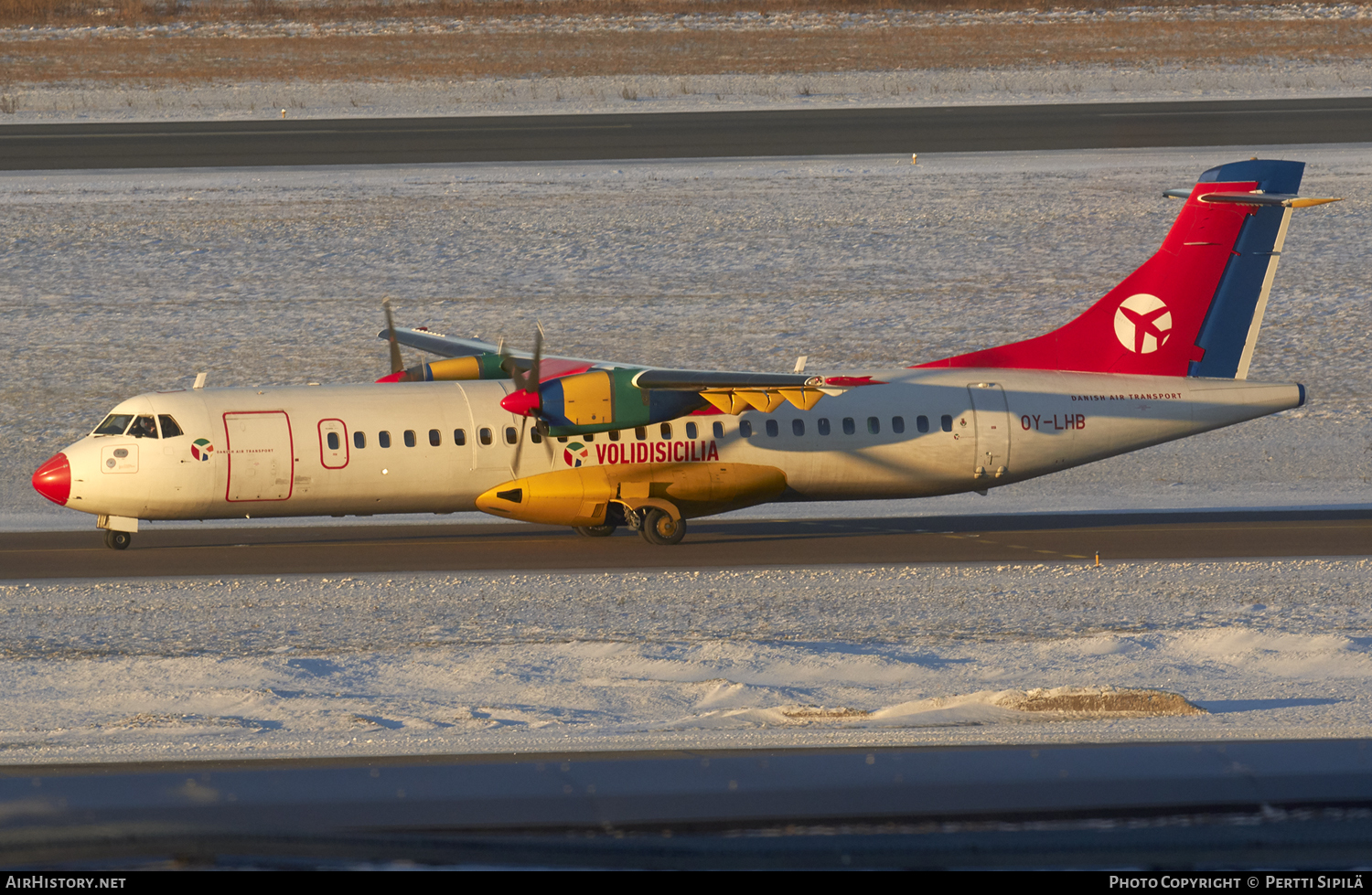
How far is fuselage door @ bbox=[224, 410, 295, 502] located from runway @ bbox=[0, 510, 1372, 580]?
44.6 inches

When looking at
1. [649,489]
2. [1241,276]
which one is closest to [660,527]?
[649,489]

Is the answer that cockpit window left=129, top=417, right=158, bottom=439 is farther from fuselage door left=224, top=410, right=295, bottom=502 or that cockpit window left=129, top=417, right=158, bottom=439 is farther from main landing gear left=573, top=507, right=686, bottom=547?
main landing gear left=573, top=507, right=686, bottom=547

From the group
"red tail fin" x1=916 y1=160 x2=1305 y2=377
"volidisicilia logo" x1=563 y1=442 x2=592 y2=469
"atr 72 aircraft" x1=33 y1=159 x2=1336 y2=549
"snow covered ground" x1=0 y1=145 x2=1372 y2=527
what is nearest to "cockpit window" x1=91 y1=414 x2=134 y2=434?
"atr 72 aircraft" x1=33 y1=159 x2=1336 y2=549

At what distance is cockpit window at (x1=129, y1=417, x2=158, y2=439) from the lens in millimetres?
24641

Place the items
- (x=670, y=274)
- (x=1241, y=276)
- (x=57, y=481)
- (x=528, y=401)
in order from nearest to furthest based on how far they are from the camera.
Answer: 1. (x=57, y=481)
2. (x=528, y=401)
3. (x=1241, y=276)
4. (x=670, y=274)

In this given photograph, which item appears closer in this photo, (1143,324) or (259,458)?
(259,458)

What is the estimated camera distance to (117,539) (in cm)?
2536

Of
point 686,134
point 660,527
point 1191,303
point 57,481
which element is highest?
point 686,134

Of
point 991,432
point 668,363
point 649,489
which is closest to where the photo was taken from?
point 649,489

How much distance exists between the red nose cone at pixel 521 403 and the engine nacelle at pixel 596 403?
166mm

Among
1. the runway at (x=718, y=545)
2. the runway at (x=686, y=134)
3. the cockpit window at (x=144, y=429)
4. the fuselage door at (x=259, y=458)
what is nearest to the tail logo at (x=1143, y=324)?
the runway at (x=718, y=545)

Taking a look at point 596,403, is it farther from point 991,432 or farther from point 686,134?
point 686,134

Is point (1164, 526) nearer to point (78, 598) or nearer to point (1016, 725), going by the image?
point (1016, 725)

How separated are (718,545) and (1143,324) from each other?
327 inches
